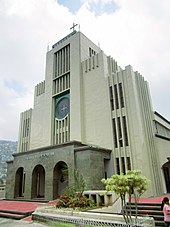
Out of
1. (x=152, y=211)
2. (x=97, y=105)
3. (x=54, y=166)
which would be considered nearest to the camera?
(x=152, y=211)

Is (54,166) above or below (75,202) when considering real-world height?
above

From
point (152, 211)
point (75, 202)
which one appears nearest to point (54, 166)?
point (75, 202)

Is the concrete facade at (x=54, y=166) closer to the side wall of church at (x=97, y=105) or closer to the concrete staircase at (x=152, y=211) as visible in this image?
the side wall of church at (x=97, y=105)

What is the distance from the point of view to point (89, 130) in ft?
53.8

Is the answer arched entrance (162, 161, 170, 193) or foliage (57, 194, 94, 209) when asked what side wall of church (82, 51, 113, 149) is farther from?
foliage (57, 194, 94, 209)

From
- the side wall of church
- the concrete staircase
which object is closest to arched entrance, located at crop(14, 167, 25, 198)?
the side wall of church

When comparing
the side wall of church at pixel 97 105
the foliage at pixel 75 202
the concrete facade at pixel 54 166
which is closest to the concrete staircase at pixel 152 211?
the foliage at pixel 75 202

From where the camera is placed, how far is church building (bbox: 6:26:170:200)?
13188 mm

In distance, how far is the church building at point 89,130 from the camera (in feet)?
43.3

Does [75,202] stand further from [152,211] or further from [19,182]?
[19,182]

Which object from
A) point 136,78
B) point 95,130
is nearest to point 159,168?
point 95,130

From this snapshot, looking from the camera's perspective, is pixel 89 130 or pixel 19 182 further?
pixel 19 182

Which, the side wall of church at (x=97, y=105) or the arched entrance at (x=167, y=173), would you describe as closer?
the arched entrance at (x=167, y=173)

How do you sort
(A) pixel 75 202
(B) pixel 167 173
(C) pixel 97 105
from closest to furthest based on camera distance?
(A) pixel 75 202, (B) pixel 167 173, (C) pixel 97 105
